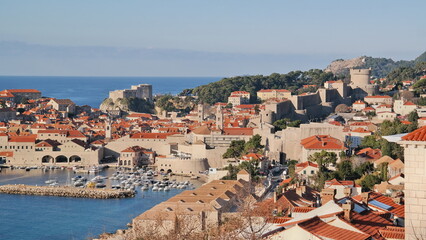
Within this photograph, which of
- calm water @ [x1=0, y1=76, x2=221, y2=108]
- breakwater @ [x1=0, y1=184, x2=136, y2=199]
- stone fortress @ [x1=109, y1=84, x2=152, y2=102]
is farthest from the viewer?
calm water @ [x1=0, y1=76, x2=221, y2=108]

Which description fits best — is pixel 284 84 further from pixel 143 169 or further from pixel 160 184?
pixel 160 184

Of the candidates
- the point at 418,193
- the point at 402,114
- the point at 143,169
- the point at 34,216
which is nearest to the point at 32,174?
the point at 143,169

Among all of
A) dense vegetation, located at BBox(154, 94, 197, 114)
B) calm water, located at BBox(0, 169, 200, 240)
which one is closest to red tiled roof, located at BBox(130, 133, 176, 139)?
calm water, located at BBox(0, 169, 200, 240)

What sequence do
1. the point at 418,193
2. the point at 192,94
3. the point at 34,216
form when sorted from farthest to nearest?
the point at 192,94
the point at 34,216
the point at 418,193

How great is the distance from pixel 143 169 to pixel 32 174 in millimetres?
4613

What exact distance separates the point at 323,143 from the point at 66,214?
844 centimetres

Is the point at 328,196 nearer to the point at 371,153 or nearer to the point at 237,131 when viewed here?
the point at 371,153

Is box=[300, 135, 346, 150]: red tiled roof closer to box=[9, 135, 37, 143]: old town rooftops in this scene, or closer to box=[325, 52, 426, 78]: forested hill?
box=[9, 135, 37, 143]: old town rooftops

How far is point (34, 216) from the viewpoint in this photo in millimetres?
20203

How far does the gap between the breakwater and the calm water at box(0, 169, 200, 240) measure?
0.35 m

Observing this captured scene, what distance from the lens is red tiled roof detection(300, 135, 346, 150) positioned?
21.9 m

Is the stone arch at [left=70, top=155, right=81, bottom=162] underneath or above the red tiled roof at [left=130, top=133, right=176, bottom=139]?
underneath

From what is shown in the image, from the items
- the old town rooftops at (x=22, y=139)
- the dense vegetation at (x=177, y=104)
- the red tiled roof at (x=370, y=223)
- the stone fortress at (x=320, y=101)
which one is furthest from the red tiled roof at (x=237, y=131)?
the red tiled roof at (x=370, y=223)

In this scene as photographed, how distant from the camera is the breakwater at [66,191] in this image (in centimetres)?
2317
